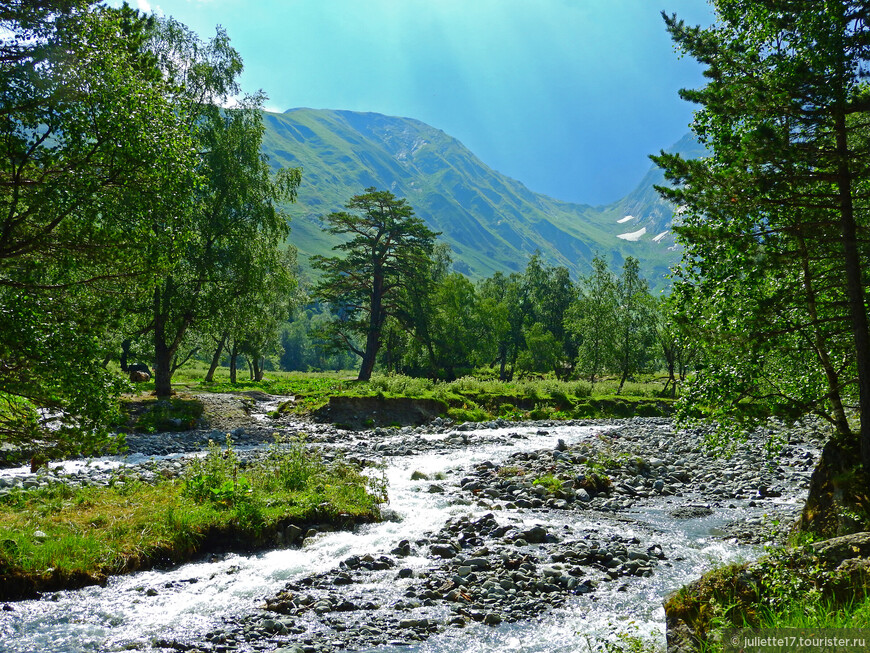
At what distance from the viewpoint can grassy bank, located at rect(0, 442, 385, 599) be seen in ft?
27.7

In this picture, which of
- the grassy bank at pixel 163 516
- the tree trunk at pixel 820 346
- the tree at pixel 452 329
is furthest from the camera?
the tree at pixel 452 329

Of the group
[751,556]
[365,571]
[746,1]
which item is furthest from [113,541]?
[746,1]

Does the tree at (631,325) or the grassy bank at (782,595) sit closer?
the grassy bank at (782,595)

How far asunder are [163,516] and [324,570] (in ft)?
11.2

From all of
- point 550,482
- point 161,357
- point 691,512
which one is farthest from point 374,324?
point 691,512

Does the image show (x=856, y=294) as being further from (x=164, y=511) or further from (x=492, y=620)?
(x=164, y=511)

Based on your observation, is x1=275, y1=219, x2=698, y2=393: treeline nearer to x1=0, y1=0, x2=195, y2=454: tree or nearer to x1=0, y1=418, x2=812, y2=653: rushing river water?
x1=0, y1=418, x2=812, y2=653: rushing river water

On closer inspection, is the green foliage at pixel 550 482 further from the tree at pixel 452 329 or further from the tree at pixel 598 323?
the tree at pixel 598 323

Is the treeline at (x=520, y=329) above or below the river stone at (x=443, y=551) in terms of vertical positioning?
above

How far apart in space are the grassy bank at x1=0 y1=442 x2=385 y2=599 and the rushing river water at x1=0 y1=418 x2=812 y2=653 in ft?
1.37

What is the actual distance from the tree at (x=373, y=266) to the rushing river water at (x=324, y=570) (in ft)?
109

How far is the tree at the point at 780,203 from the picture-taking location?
809cm

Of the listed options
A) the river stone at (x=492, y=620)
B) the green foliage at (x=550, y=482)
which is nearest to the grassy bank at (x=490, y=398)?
the green foliage at (x=550, y=482)

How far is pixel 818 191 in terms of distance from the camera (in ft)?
28.2
